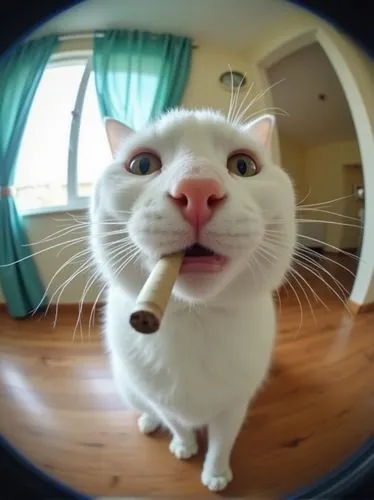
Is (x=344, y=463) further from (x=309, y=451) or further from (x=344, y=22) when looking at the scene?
(x=344, y=22)

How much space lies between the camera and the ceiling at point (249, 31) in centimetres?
28

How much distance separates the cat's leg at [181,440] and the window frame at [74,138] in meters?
0.28

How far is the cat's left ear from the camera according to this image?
31 cm

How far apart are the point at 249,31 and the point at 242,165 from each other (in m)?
0.11

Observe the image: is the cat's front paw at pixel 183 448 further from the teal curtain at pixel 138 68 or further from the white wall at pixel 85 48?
the teal curtain at pixel 138 68

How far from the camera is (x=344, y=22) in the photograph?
279mm

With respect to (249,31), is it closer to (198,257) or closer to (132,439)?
(198,257)

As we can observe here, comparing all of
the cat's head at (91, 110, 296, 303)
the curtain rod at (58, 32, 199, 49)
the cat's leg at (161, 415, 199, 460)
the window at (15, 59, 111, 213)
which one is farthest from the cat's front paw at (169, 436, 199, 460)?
the curtain rod at (58, 32, 199, 49)

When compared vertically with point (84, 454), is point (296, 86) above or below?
above

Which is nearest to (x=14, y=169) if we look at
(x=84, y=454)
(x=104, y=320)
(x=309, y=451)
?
(x=104, y=320)

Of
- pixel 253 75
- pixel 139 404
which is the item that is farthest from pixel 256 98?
pixel 139 404

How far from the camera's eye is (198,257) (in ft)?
0.91

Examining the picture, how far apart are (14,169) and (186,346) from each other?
9.5 inches

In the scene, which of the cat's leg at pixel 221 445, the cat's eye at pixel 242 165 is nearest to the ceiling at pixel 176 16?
the cat's eye at pixel 242 165
